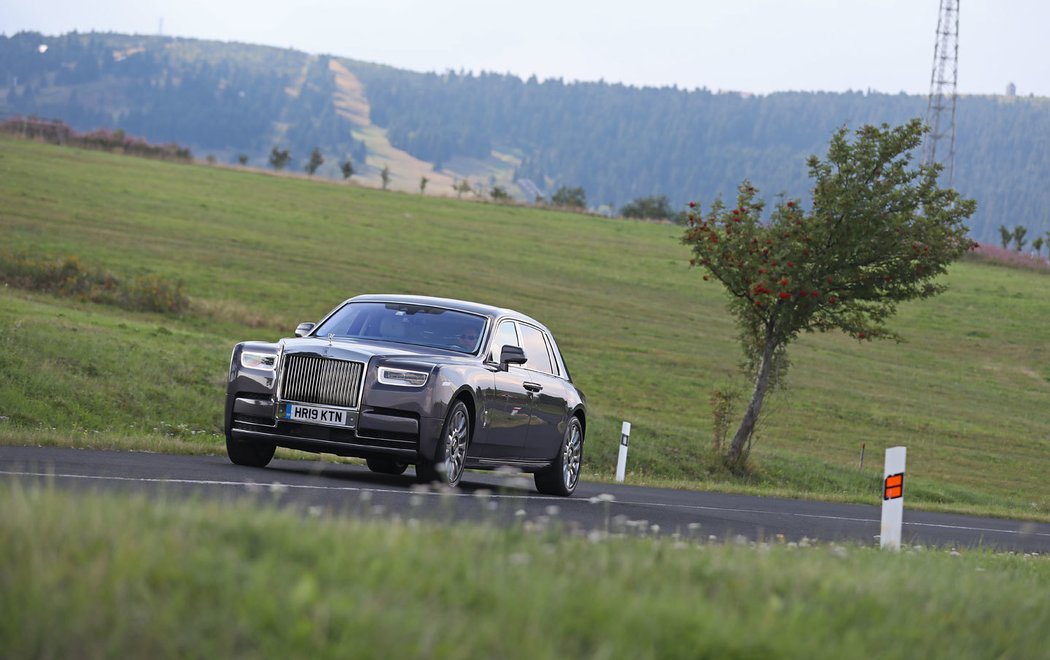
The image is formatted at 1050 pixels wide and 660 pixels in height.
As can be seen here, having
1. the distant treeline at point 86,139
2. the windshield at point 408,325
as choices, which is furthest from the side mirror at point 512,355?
the distant treeline at point 86,139

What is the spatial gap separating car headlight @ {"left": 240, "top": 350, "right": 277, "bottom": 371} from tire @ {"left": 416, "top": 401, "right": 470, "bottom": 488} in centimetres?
172

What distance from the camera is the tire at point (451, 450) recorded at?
13.1 m

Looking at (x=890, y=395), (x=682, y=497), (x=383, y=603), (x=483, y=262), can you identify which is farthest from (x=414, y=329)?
(x=483, y=262)

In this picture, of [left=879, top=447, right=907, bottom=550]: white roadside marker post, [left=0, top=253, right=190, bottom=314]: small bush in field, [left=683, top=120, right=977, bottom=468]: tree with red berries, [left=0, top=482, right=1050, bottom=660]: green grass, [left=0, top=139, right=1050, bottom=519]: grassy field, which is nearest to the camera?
[left=0, top=482, right=1050, bottom=660]: green grass

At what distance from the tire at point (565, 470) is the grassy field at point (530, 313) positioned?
3750mm

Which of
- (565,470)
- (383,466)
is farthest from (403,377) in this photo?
(383,466)

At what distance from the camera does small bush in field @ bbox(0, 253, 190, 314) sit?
3619 centimetres

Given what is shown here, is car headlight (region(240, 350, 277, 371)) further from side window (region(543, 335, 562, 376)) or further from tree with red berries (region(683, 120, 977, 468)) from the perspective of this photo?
tree with red berries (region(683, 120, 977, 468))

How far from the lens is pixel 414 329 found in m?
14.7

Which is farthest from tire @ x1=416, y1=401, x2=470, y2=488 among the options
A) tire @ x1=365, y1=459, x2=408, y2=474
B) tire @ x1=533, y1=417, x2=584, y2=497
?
tire @ x1=365, y1=459, x2=408, y2=474

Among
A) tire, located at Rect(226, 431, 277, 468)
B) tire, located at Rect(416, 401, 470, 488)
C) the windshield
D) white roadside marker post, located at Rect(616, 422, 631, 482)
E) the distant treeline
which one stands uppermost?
the distant treeline

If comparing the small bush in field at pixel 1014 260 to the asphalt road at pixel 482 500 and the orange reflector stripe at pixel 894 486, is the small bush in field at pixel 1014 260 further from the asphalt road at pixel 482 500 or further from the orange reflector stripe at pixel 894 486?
the orange reflector stripe at pixel 894 486

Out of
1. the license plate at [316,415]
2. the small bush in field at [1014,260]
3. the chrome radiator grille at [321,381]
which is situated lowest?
the license plate at [316,415]

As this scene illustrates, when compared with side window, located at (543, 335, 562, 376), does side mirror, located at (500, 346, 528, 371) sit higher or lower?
higher
